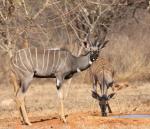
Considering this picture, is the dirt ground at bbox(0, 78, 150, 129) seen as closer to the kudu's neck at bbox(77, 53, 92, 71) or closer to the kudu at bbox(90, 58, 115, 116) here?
the kudu at bbox(90, 58, 115, 116)

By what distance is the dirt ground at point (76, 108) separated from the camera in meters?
11.1

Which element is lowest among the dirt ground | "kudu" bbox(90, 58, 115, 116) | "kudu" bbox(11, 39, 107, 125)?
the dirt ground

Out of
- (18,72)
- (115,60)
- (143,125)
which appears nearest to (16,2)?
(18,72)

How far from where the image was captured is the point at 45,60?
11828mm

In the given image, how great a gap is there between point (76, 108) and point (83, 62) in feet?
10.5

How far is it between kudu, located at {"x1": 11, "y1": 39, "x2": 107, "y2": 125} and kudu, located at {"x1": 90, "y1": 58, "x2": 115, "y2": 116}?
1.34 meters

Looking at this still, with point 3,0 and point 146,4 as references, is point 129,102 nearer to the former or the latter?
point 3,0

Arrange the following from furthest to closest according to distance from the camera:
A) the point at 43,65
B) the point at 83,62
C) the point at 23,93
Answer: the point at 83,62 < the point at 43,65 < the point at 23,93

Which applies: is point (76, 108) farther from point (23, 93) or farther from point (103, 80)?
point (23, 93)

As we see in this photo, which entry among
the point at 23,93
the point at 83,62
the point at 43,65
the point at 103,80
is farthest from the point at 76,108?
the point at 23,93

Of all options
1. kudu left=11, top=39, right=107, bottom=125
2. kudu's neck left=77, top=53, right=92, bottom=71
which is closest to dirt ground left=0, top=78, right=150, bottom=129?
kudu left=11, top=39, right=107, bottom=125

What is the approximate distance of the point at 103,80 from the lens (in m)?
14.7

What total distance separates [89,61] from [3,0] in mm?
2084

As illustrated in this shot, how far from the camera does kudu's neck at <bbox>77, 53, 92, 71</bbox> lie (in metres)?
12.2
